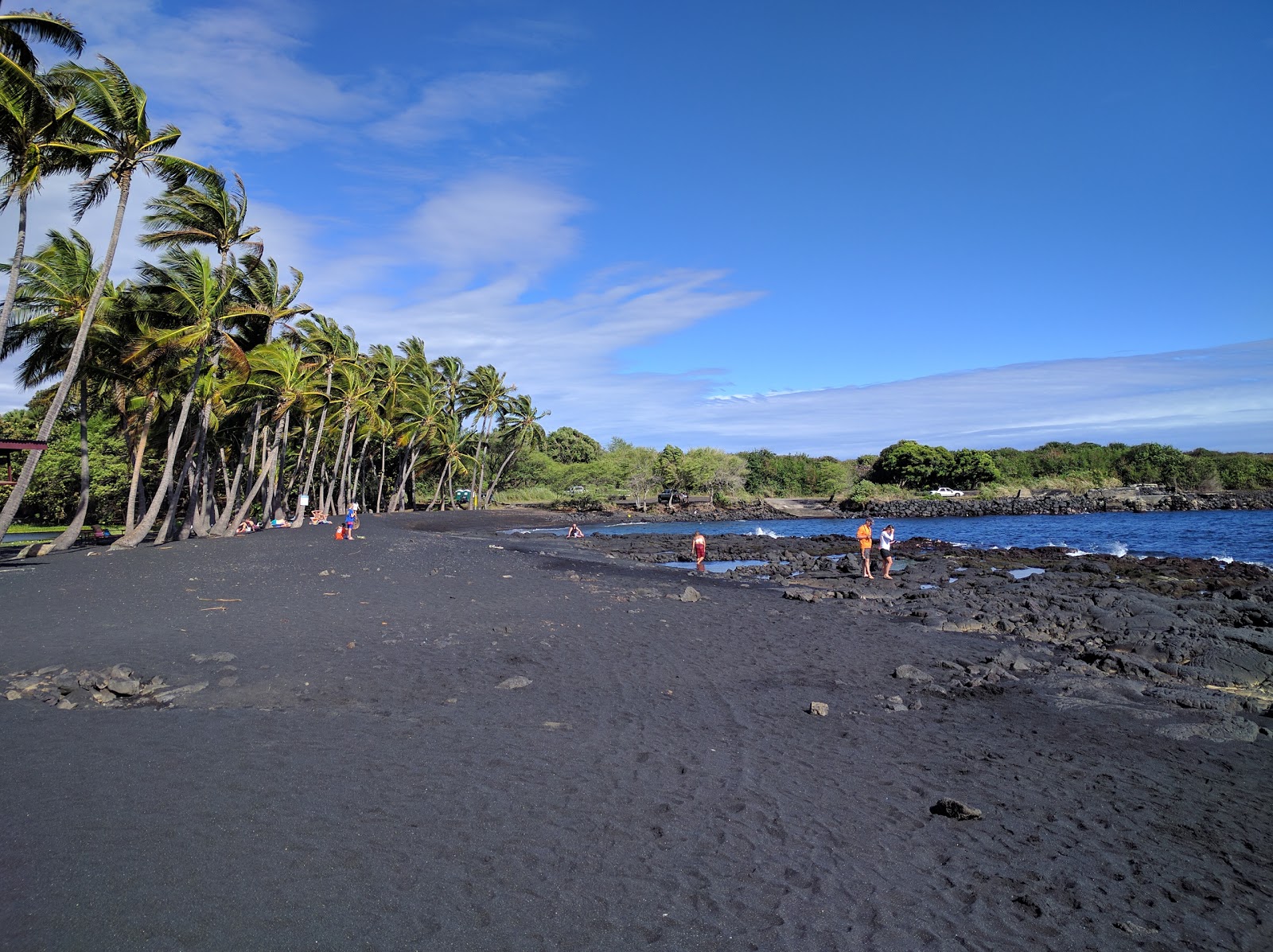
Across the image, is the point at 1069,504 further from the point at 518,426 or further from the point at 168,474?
the point at 168,474

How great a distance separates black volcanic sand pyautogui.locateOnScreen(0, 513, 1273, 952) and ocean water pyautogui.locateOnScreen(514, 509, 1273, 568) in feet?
82.6

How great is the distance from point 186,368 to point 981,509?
220 ft

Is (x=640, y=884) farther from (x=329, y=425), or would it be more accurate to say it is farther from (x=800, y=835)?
(x=329, y=425)

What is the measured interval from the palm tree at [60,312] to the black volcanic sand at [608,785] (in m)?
12.8

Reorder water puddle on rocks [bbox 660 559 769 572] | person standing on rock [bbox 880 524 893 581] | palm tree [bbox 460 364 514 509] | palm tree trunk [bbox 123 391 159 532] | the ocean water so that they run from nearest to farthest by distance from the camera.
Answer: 1. person standing on rock [bbox 880 524 893 581]
2. palm tree trunk [bbox 123 391 159 532]
3. water puddle on rocks [bbox 660 559 769 572]
4. the ocean water
5. palm tree [bbox 460 364 514 509]

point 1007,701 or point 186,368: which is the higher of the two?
point 186,368

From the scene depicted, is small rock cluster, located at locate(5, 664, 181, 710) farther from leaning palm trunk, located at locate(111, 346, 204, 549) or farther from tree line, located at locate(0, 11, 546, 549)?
leaning palm trunk, located at locate(111, 346, 204, 549)

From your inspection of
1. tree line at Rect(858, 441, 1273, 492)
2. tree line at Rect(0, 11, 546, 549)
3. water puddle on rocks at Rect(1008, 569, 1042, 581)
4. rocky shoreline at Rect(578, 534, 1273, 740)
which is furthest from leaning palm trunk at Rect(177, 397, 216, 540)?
tree line at Rect(858, 441, 1273, 492)

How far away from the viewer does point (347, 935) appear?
3.90m

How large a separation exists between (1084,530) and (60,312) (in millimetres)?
53732

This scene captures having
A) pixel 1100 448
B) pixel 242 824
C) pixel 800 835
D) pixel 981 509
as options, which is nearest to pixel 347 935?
pixel 242 824

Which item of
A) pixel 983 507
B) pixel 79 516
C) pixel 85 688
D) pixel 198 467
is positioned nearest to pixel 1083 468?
pixel 983 507

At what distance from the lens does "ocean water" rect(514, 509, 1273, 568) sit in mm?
34750

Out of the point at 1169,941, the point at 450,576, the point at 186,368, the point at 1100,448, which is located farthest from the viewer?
the point at 1100,448
